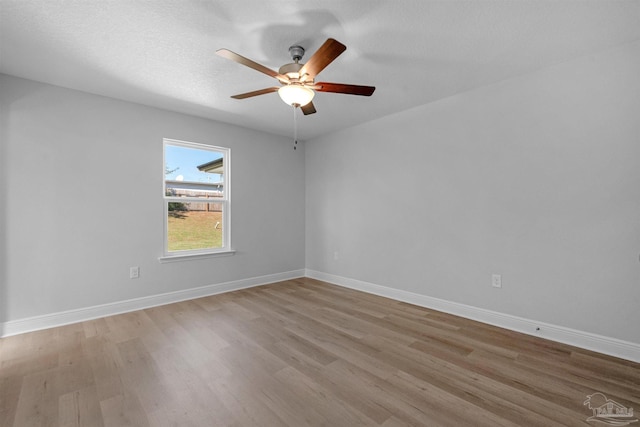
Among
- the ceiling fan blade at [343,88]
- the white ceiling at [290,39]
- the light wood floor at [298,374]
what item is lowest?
the light wood floor at [298,374]

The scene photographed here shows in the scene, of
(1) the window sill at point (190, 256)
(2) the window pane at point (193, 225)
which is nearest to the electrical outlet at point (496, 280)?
(1) the window sill at point (190, 256)

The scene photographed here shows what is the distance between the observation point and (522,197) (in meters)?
2.66

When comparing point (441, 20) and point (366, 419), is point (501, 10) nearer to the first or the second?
point (441, 20)

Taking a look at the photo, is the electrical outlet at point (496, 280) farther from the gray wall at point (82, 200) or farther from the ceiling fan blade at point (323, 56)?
the gray wall at point (82, 200)

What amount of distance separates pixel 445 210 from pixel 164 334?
323 cm

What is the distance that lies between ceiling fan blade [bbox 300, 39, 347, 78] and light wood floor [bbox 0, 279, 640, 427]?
215 centimetres

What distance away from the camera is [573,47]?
2.20 m

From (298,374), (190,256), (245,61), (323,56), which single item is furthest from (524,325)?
(190,256)

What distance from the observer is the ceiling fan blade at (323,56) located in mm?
1632

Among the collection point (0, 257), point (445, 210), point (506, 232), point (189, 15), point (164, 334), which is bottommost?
point (164, 334)

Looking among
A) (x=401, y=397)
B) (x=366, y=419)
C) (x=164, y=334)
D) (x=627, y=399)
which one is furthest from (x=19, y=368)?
(x=627, y=399)

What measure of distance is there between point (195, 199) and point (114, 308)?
61.8 inches

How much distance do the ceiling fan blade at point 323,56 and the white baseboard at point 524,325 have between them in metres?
2.81

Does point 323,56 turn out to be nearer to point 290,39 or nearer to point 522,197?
point 290,39
